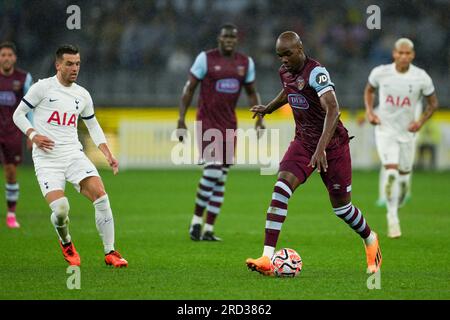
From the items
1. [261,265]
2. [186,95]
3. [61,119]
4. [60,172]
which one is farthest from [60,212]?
[186,95]

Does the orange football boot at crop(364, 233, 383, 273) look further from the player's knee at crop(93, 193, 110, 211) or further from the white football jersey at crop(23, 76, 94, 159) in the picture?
the white football jersey at crop(23, 76, 94, 159)

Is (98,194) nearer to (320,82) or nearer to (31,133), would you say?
(31,133)

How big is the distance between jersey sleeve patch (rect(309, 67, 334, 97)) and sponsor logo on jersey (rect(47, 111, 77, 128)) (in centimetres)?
266

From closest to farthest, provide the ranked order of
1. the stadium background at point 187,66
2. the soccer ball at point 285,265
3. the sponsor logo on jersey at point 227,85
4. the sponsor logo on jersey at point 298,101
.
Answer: the soccer ball at point 285,265 < the sponsor logo on jersey at point 298,101 < the sponsor logo on jersey at point 227,85 < the stadium background at point 187,66

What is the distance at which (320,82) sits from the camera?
360 inches

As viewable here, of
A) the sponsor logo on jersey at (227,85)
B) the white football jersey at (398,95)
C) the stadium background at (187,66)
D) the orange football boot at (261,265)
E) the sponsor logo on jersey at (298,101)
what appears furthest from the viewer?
the stadium background at (187,66)

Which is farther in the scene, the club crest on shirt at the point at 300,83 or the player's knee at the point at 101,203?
the player's knee at the point at 101,203

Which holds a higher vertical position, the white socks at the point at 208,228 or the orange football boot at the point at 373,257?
the white socks at the point at 208,228

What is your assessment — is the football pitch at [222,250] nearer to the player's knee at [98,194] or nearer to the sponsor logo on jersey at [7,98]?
the player's knee at [98,194]

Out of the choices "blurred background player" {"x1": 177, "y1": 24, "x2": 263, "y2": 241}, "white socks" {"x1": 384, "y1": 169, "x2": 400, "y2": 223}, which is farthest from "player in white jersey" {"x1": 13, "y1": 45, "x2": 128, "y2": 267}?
"white socks" {"x1": 384, "y1": 169, "x2": 400, "y2": 223}

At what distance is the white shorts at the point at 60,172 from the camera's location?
989cm

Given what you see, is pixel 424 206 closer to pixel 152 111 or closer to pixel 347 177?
pixel 347 177

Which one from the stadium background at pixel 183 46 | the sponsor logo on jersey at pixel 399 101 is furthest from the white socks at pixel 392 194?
the stadium background at pixel 183 46

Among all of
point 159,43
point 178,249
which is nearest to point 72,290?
point 178,249
